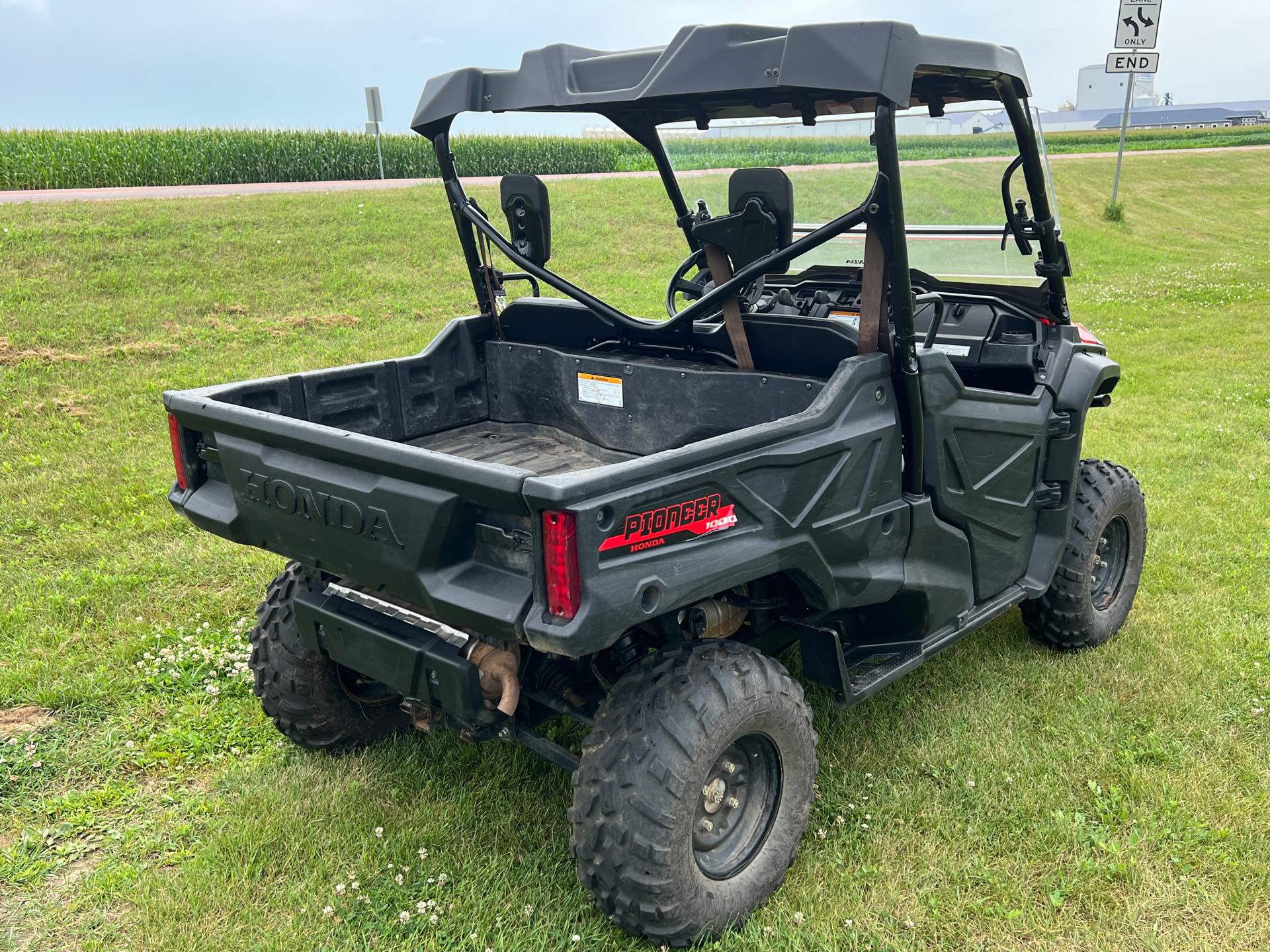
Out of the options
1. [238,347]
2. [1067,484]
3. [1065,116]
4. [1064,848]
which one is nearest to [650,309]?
[238,347]

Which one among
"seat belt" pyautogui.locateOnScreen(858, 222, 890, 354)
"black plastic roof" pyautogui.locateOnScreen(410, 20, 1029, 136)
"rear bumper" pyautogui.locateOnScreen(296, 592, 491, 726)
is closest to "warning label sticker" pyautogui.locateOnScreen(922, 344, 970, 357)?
"black plastic roof" pyautogui.locateOnScreen(410, 20, 1029, 136)

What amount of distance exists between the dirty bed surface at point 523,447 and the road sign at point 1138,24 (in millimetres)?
13511

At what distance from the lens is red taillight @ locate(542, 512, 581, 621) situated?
219 centimetres

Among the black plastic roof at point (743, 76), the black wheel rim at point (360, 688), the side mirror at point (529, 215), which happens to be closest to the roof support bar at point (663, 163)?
the black plastic roof at point (743, 76)

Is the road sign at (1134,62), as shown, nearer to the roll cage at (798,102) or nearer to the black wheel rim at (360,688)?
the roll cage at (798,102)

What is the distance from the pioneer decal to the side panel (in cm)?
88

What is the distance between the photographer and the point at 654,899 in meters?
2.53

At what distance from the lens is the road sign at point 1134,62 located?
14211 mm

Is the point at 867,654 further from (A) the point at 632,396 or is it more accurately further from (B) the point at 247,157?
(B) the point at 247,157

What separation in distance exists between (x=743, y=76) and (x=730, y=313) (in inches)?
30.4

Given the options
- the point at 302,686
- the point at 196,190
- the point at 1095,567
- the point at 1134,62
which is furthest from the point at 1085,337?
the point at 196,190

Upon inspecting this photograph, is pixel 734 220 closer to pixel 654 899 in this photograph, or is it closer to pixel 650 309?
pixel 654 899

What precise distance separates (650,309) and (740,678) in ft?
26.1

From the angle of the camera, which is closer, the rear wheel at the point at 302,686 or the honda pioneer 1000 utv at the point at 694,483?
the honda pioneer 1000 utv at the point at 694,483
